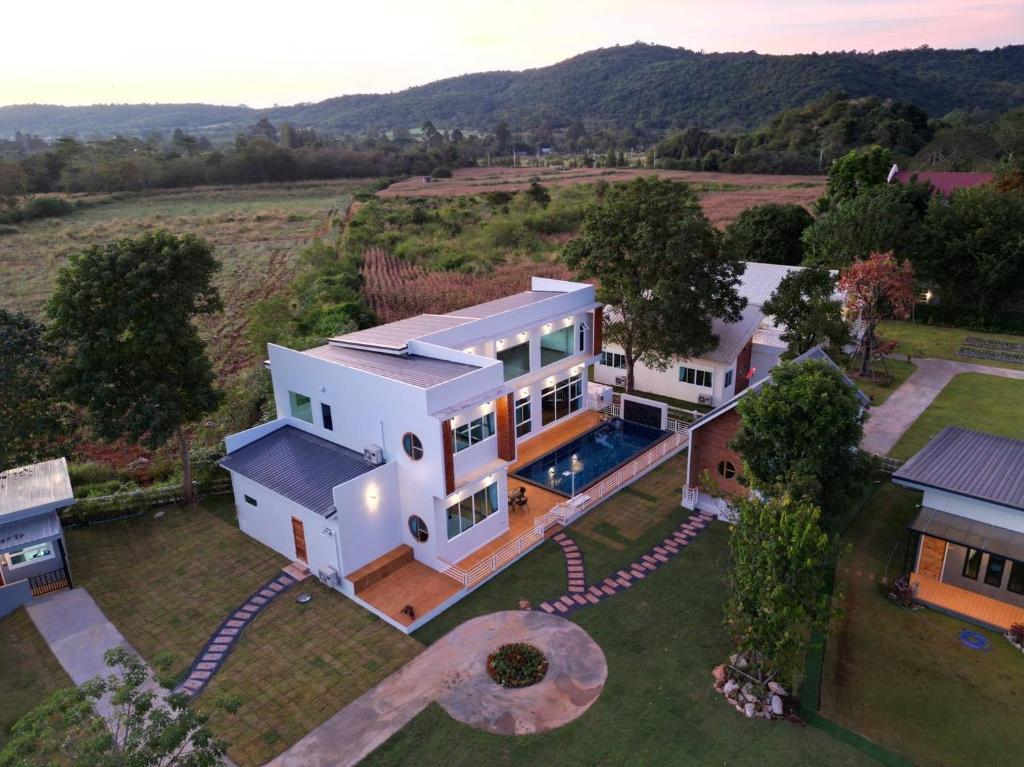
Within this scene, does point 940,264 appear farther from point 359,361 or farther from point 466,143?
point 466,143

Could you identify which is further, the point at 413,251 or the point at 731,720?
the point at 413,251

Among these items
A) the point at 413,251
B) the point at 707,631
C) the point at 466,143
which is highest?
the point at 466,143

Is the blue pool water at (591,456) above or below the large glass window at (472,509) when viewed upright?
below

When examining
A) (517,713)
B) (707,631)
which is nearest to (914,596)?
(707,631)

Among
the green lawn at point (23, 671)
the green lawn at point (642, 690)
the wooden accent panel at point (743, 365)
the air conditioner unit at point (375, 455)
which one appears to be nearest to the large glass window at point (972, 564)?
the green lawn at point (642, 690)

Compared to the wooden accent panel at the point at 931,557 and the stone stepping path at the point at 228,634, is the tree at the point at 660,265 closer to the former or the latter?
the wooden accent panel at the point at 931,557

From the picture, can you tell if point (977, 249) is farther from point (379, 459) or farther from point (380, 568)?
point (380, 568)

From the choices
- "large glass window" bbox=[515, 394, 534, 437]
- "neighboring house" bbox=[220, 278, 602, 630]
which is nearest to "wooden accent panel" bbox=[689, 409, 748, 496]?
"neighboring house" bbox=[220, 278, 602, 630]
